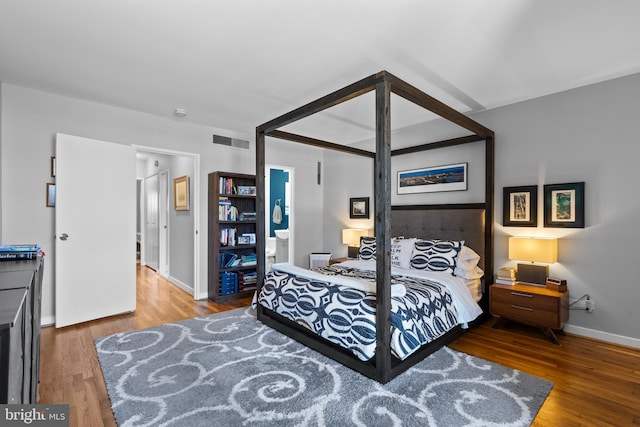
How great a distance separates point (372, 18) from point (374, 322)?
2.09 metres

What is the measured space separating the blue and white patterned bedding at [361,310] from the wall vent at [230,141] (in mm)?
2423

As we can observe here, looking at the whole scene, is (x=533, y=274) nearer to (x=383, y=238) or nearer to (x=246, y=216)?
(x=383, y=238)

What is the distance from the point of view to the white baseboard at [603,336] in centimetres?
282

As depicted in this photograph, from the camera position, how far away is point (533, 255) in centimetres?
311

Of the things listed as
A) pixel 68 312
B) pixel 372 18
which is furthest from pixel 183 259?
pixel 372 18

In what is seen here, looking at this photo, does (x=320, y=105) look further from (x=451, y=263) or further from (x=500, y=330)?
(x=500, y=330)

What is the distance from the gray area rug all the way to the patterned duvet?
Result: 0.23 meters

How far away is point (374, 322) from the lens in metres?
2.25

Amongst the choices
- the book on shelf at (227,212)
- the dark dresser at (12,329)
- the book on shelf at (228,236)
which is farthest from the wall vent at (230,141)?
the dark dresser at (12,329)

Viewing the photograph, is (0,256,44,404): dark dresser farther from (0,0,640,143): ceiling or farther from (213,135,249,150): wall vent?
(213,135,249,150): wall vent

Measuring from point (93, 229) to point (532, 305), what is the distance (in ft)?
15.4

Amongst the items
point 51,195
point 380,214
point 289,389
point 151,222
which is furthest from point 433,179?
point 151,222

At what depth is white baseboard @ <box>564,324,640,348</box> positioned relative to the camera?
2824 millimetres

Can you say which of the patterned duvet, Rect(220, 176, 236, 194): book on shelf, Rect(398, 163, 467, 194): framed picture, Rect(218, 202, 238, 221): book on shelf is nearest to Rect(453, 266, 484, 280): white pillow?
the patterned duvet
